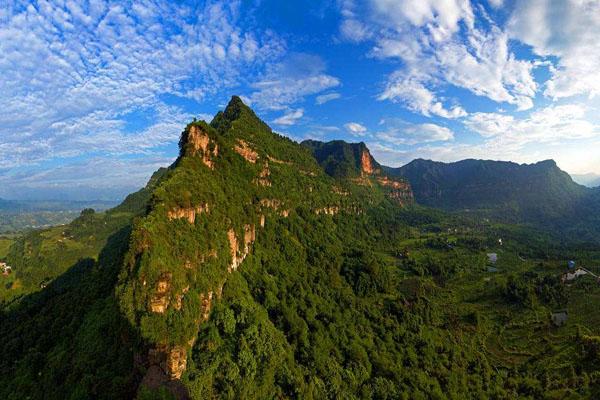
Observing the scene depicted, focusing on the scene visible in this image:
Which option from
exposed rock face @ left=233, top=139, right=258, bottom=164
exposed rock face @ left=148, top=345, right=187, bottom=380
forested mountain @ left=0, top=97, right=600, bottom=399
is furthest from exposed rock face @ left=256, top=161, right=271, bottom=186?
exposed rock face @ left=148, top=345, right=187, bottom=380

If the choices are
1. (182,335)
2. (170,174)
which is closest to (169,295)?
(182,335)

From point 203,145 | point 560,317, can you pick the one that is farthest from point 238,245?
point 560,317

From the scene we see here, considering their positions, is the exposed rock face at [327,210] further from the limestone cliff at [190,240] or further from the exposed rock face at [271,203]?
the exposed rock face at [271,203]

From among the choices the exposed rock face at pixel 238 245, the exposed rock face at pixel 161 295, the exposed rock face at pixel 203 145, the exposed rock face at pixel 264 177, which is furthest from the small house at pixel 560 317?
the exposed rock face at pixel 161 295

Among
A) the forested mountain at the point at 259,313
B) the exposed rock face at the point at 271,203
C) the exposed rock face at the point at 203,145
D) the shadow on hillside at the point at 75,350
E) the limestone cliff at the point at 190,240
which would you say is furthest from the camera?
the exposed rock face at the point at 271,203

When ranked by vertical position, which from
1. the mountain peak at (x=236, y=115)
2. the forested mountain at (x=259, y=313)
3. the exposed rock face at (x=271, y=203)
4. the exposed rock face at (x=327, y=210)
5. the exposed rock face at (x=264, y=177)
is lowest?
the forested mountain at (x=259, y=313)

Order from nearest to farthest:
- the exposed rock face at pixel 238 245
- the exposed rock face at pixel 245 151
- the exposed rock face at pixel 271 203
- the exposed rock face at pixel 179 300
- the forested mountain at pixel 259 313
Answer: the forested mountain at pixel 259 313 < the exposed rock face at pixel 179 300 < the exposed rock face at pixel 238 245 < the exposed rock face at pixel 271 203 < the exposed rock face at pixel 245 151
